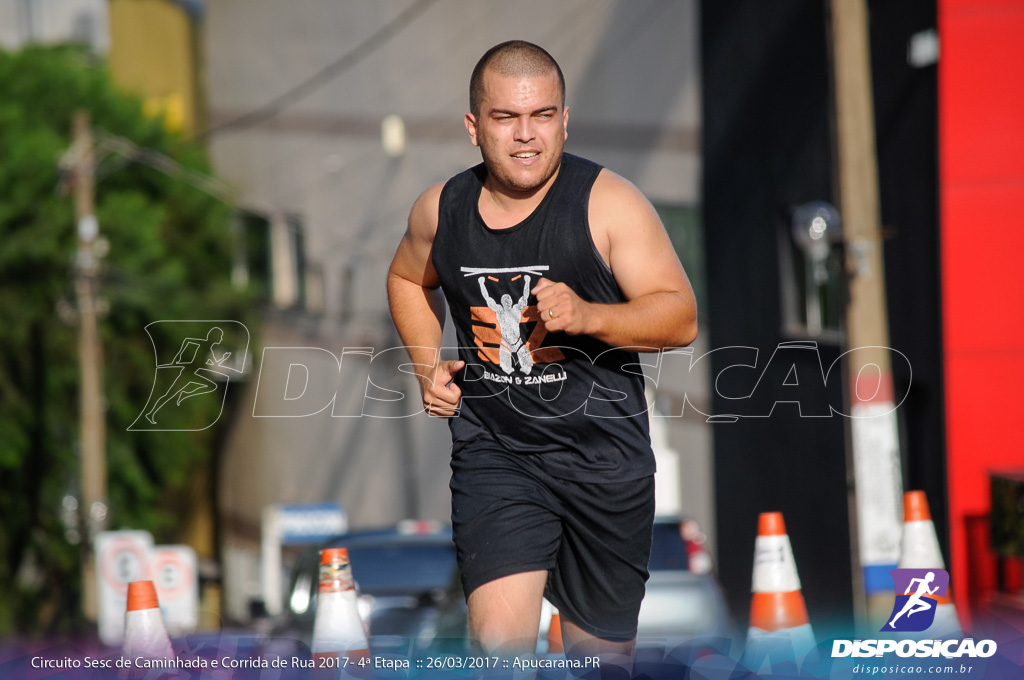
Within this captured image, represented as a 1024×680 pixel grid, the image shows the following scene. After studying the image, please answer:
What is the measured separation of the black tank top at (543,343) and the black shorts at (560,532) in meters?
0.05

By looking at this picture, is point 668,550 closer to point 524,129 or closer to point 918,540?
point 918,540

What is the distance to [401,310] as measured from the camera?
419cm

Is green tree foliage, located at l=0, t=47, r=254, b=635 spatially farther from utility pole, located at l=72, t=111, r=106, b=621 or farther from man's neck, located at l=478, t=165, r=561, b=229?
man's neck, located at l=478, t=165, r=561, b=229

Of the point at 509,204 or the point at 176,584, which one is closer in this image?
the point at 509,204

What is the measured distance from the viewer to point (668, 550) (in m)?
9.15

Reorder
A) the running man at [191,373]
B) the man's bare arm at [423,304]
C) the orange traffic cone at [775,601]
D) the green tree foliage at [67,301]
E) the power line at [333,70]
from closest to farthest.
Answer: the man's bare arm at [423,304], the orange traffic cone at [775,601], the running man at [191,373], the power line at [333,70], the green tree foliage at [67,301]

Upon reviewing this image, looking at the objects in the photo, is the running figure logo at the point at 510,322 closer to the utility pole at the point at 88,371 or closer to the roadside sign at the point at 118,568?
the roadside sign at the point at 118,568

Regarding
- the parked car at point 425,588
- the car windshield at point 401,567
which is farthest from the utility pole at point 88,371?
the car windshield at point 401,567

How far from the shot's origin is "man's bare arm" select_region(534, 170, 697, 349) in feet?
11.5

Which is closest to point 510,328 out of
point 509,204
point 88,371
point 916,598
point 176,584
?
point 509,204

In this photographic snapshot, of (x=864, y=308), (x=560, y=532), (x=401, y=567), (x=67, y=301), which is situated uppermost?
(x=67, y=301)

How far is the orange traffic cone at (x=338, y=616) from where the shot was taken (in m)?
4.13

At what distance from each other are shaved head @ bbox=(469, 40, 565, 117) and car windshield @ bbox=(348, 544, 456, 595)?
500 centimetres

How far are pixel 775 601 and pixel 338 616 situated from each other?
1576 millimetres
